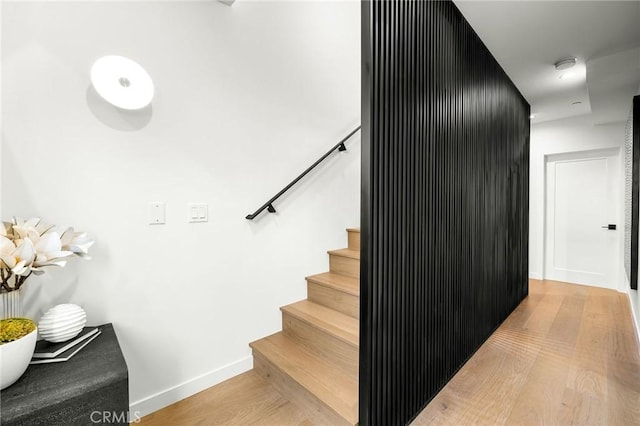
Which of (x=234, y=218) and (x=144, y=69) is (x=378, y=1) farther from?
(x=234, y=218)

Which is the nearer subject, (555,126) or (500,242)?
(500,242)

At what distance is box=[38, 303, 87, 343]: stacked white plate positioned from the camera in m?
1.31

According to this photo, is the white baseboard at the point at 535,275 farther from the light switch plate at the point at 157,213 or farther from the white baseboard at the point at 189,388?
the light switch plate at the point at 157,213

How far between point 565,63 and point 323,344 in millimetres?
3106

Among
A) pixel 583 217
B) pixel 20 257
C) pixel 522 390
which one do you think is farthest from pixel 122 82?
pixel 583 217

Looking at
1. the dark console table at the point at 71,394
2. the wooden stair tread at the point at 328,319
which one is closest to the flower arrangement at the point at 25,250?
Result: the dark console table at the point at 71,394

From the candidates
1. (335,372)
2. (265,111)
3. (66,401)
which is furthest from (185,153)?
(335,372)

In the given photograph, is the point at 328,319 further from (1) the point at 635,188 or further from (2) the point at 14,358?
(1) the point at 635,188

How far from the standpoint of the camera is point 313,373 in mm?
1863

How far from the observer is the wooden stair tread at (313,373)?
62.9 inches

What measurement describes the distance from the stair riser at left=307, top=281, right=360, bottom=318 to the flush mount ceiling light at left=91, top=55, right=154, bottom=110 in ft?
5.79

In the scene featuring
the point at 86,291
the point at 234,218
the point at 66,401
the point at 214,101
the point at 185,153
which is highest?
the point at 214,101

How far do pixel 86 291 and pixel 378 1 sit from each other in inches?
79.5

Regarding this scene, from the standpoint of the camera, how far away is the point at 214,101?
1.99 metres
